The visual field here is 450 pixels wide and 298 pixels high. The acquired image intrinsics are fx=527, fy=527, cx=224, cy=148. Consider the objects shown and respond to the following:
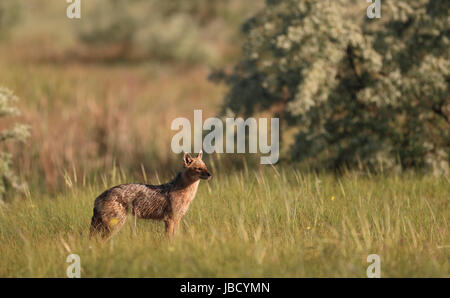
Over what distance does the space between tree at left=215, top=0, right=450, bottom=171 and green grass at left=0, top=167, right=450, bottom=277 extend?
2591mm

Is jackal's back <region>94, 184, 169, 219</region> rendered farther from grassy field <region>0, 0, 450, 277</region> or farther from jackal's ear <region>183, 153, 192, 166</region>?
jackal's ear <region>183, 153, 192, 166</region>

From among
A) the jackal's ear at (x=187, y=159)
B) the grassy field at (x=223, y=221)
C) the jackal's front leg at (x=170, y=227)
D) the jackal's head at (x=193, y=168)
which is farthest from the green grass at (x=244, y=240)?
the jackal's ear at (x=187, y=159)

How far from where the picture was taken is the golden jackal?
6.54 m

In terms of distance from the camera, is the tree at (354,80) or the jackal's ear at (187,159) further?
the tree at (354,80)

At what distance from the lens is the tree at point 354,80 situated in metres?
10.8

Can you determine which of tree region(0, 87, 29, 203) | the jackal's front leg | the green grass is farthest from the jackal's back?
tree region(0, 87, 29, 203)

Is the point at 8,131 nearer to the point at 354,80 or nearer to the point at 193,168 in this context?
the point at 193,168

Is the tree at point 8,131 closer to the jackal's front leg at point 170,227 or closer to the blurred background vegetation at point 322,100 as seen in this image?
the blurred background vegetation at point 322,100

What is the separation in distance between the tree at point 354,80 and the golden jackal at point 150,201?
4.07 m

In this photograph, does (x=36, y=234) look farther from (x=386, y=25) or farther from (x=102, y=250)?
(x=386, y=25)

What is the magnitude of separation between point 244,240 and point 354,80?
6822 mm

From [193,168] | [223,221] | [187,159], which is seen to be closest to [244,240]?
[223,221]

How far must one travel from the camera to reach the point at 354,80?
39.2 feet

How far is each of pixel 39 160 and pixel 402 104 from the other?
29.8 feet
